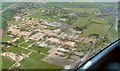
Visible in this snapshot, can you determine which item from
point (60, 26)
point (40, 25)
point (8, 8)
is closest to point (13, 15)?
point (8, 8)

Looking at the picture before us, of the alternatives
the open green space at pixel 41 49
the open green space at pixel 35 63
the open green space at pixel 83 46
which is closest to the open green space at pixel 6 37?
the open green space at pixel 41 49

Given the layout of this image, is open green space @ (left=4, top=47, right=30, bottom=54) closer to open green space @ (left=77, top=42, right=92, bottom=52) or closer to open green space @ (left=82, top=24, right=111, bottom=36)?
open green space @ (left=77, top=42, right=92, bottom=52)

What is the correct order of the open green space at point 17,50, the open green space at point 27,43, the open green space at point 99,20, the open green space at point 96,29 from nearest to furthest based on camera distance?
the open green space at point 17,50, the open green space at point 27,43, the open green space at point 96,29, the open green space at point 99,20

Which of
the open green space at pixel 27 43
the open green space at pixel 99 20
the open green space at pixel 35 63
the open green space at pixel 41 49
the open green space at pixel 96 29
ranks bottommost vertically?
the open green space at pixel 35 63

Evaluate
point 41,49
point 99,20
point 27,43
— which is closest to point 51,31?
point 27,43

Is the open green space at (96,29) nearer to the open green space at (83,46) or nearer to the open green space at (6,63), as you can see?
the open green space at (83,46)

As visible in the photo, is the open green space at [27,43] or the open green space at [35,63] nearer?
the open green space at [35,63]

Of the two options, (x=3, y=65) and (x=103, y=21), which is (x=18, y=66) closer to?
(x=3, y=65)

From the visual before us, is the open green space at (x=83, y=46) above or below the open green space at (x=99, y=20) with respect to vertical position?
below
